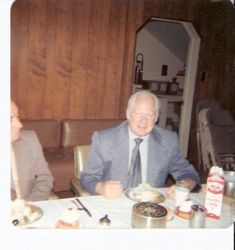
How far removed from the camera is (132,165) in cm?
170

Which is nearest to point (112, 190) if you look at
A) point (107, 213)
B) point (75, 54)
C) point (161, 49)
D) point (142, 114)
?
point (107, 213)

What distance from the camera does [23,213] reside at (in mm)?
1106

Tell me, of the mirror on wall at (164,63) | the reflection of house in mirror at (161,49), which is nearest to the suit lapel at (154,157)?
the mirror on wall at (164,63)

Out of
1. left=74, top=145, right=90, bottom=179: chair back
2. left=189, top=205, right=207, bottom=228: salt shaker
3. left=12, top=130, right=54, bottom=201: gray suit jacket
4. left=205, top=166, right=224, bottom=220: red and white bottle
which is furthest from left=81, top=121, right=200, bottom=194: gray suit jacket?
left=189, top=205, right=207, bottom=228: salt shaker

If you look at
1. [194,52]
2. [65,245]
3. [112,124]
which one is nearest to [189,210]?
[65,245]

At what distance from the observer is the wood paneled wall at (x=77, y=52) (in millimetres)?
3086

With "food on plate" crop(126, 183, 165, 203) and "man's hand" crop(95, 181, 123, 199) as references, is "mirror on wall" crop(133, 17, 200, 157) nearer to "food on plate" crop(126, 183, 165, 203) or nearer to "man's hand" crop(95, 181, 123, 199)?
"food on plate" crop(126, 183, 165, 203)

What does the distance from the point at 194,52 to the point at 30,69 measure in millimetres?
2094

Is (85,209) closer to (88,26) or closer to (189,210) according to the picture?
(189,210)

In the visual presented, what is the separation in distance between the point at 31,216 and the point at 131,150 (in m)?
0.74

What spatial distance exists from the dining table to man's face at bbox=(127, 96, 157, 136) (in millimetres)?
410

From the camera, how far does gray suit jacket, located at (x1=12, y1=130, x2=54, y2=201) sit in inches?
66.5

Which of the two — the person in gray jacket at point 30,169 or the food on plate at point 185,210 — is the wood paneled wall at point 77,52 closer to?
the person in gray jacket at point 30,169

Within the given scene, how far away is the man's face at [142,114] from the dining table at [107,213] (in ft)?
1.35
